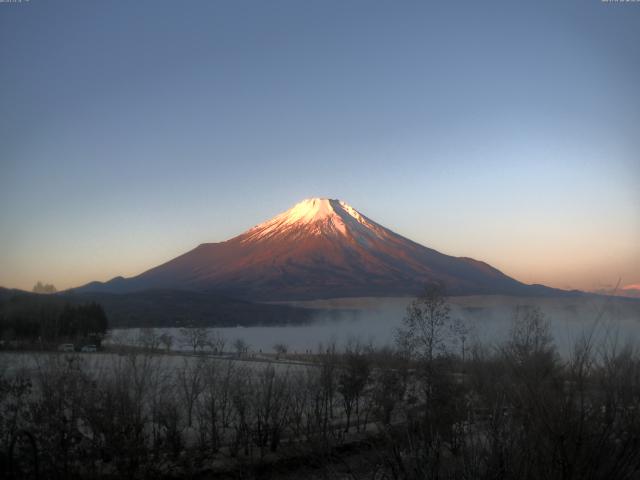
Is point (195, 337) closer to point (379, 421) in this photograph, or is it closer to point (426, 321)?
point (426, 321)

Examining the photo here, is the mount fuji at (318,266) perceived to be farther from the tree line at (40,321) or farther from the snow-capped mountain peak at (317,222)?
the tree line at (40,321)

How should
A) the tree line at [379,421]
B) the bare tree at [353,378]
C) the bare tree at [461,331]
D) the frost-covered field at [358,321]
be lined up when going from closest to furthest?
the tree line at [379,421], the bare tree at [353,378], the bare tree at [461,331], the frost-covered field at [358,321]

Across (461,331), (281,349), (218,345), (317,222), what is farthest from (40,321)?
(317,222)

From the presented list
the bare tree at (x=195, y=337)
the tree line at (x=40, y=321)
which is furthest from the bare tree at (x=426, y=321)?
the bare tree at (x=195, y=337)

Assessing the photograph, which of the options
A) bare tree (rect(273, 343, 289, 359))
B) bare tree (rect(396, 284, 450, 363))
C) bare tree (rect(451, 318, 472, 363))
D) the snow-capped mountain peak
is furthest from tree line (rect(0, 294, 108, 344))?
the snow-capped mountain peak

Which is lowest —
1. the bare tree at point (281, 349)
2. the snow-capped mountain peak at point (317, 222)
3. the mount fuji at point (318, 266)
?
the bare tree at point (281, 349)

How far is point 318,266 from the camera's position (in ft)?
252

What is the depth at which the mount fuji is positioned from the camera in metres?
70.5

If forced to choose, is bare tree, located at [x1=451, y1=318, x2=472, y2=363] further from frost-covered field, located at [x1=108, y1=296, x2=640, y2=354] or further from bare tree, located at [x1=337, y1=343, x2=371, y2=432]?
frost-covered field, located at [x1=108, y1=296, x2=640, y2=354]

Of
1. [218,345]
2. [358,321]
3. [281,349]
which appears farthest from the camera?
[358,321]

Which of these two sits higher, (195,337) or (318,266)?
(318,266)

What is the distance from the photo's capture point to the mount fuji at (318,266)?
70500mm

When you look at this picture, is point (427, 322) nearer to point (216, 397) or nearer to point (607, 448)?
point (216, 397)

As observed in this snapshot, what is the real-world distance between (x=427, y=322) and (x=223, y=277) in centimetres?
5934
